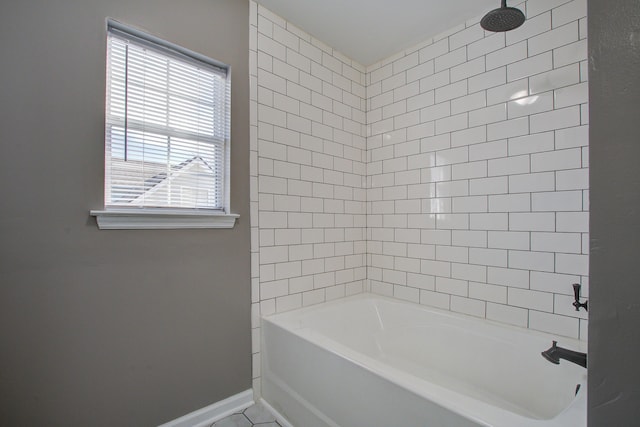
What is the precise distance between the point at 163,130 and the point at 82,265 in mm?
797

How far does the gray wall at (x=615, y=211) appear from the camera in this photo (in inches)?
12.8

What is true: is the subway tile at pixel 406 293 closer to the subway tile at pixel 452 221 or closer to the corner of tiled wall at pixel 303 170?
the corner of tiled wall at pixel 303 170

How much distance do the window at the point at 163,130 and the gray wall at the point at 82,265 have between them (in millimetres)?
75

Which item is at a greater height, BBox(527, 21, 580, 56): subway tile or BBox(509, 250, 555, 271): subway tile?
BBox(527, 21, 580, 56): subway tile

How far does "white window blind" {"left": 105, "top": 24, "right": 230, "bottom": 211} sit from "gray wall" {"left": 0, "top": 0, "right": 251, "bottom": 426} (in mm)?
78

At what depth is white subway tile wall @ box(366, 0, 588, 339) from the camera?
1.70 m

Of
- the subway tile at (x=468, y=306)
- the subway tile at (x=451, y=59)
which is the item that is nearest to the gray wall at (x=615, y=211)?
the subway tile at (x=468, y=306)

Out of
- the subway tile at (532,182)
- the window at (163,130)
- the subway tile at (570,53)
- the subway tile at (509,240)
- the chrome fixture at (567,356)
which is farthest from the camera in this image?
the subway tile at (509,240)

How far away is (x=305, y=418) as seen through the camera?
1670mm

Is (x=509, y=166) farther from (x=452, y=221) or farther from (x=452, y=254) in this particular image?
(x=452, y=254)

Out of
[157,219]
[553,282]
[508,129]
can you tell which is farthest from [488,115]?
[157,219]

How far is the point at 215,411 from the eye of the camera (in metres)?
1.81

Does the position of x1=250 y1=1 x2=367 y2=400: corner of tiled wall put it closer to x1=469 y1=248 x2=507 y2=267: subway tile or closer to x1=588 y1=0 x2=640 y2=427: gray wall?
x1=469 y1=248 x2=507 y2=267: subway tile

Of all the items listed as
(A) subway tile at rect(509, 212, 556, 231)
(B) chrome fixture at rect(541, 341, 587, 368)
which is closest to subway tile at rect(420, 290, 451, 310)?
(A) subway tile at rect(509, 212, 556, 231)
